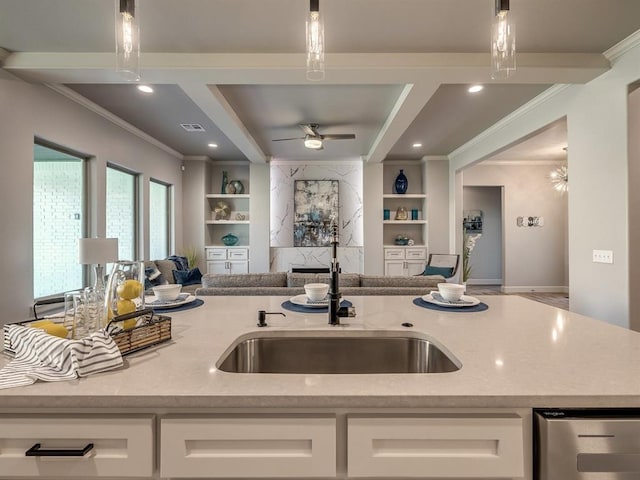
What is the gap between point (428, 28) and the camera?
7.32 ft

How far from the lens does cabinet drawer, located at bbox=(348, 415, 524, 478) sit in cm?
73

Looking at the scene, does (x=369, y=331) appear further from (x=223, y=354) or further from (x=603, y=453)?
(x=603, y=453)

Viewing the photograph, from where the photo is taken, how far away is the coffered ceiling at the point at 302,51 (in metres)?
2.05

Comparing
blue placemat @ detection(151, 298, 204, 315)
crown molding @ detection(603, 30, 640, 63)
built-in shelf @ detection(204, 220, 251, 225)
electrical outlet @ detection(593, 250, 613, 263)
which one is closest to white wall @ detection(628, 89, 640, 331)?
electrical outlet @ detection(593, 250, 613, 263)

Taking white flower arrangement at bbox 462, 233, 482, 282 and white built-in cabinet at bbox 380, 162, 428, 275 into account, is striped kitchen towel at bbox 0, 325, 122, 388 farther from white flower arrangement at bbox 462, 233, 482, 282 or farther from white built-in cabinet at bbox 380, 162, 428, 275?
white flower arrangement at bbox 462, 233, 482, 282

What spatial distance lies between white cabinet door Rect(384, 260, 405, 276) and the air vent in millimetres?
3908

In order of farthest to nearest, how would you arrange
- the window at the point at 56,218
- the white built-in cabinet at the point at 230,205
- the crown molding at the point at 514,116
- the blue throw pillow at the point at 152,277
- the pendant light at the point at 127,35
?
the white built-in cabinet at the point at 230,205 < the blue throw pillow at the point at 152,277 < the crown molding at the point at 514,116 < the window at the point at 56,218 < the pendant light at the point at 127,35

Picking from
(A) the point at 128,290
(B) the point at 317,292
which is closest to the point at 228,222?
(B) the point at 317,292

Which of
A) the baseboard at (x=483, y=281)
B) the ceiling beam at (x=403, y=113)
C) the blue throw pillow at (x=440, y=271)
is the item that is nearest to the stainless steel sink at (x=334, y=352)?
the ceiling beam at (x=403, y=113)

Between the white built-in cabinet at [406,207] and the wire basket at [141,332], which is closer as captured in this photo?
the wire basket at [141,332]

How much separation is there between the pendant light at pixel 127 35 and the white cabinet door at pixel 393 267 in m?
5.39

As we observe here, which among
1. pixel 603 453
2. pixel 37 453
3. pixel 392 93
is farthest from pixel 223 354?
pixel 392 93

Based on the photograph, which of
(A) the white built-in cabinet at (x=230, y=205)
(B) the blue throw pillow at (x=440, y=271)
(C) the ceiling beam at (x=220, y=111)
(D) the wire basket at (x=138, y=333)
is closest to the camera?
(D) the wire basket at (x=138, y=333)

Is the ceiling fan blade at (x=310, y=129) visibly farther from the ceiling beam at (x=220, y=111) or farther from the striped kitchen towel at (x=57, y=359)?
the striped kitchen towel at (x=57, y=359)
